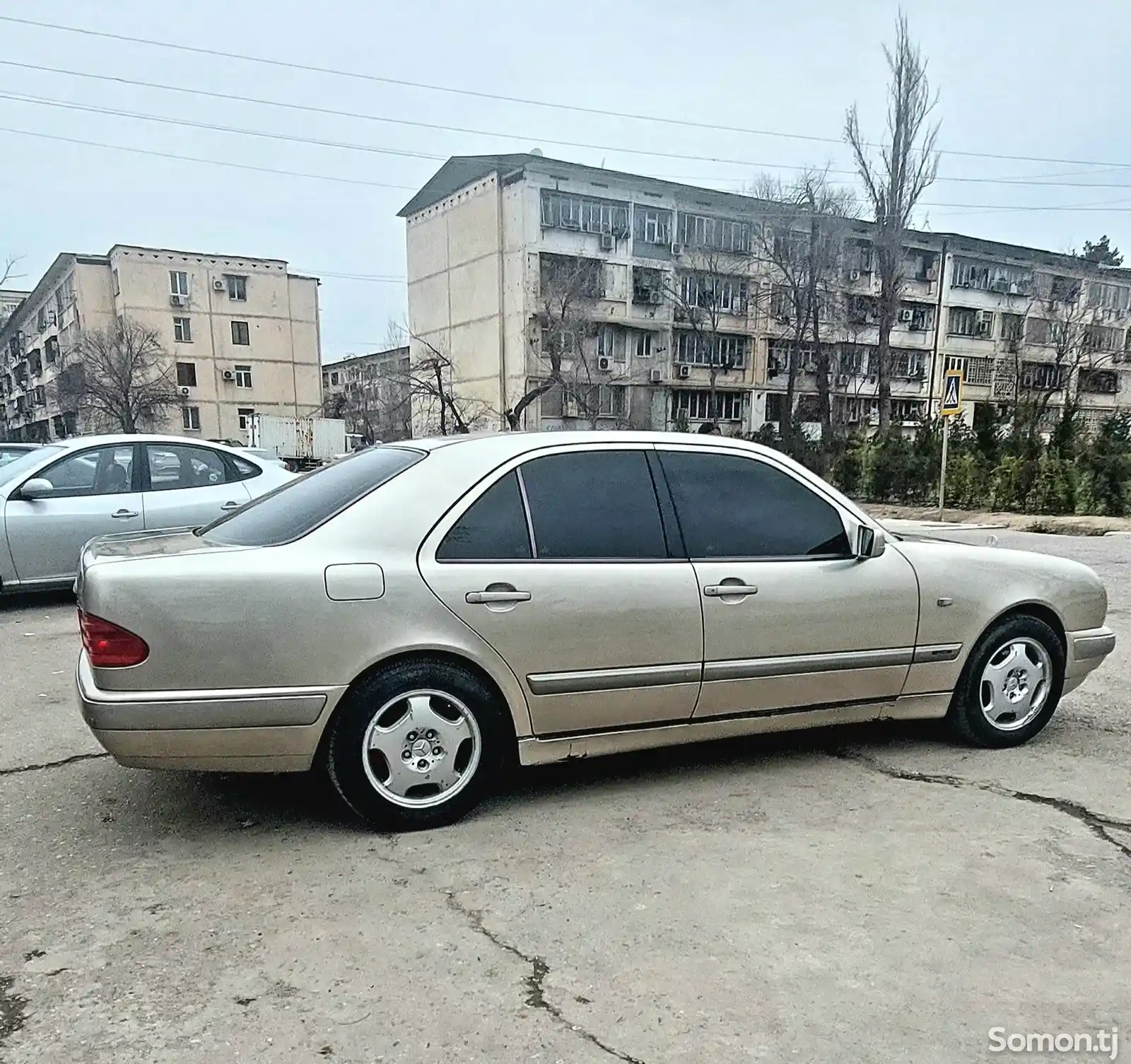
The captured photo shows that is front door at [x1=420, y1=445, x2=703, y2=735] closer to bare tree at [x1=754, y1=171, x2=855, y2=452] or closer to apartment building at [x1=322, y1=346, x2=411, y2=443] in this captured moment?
bare tree at [x1=754, y1=171, x2=855, y2=452]

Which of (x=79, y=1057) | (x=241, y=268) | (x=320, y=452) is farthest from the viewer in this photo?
(x=241, y=268)

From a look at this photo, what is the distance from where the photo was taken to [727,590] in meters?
3.52

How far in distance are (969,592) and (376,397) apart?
55.6 m

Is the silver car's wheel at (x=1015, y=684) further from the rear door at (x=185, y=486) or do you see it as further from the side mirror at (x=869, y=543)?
the rear door at (x=185, y=486)

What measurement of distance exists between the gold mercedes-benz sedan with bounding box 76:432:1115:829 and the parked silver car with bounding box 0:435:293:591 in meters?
3.99

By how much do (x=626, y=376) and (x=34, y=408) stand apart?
4871cm

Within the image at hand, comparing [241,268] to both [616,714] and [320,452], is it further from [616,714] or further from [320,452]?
[616,714]

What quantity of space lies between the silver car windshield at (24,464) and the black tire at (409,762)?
562 centimetres

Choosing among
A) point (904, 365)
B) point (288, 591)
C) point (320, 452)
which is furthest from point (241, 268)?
point (288, 591)

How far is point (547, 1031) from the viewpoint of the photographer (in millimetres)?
2123

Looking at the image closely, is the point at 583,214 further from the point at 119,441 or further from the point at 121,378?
the point at 119,441

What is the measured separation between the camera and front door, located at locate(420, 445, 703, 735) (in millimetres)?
3191

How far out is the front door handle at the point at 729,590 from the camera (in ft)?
11.5

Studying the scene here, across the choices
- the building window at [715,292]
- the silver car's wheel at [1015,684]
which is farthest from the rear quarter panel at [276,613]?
the building window at [715,292]
